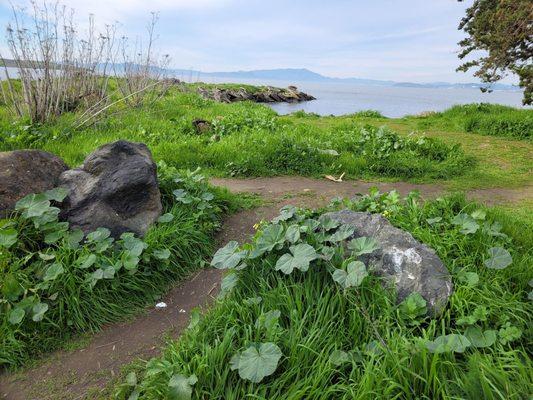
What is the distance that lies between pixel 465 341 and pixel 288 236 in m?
1.36

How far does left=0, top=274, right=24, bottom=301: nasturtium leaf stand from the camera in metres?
2.93

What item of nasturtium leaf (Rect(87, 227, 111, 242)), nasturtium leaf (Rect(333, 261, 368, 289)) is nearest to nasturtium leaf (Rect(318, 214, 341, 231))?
nasturtium leaf (Rect(333, 261, 368, 289))

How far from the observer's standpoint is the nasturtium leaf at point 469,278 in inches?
104

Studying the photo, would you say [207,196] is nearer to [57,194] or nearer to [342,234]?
[57,194]

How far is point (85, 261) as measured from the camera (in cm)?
320

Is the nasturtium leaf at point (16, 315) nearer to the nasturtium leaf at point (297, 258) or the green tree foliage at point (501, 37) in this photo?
the nasturtium leaf at point (297, 258)

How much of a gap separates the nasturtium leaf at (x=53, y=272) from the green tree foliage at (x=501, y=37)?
26.1 feet

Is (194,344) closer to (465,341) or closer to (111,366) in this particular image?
(111,366)

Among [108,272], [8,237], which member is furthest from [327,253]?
[8,237]

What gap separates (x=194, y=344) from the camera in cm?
243

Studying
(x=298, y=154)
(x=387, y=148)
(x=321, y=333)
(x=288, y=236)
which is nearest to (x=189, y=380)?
(x=321, y=333)

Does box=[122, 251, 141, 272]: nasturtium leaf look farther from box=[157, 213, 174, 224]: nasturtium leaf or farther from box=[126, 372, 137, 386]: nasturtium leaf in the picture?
box=[126, 372, 137, 386]: nasturtium leaf

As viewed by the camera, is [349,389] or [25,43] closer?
[349,389]

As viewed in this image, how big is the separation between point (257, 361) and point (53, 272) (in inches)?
72.9
